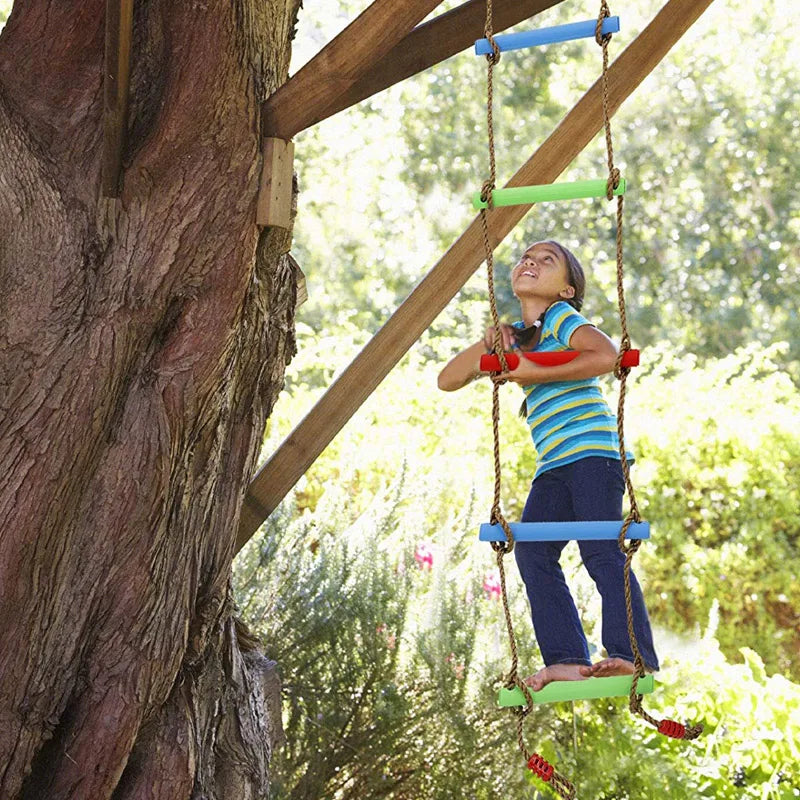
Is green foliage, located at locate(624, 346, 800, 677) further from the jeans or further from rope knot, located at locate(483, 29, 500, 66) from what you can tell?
rope knot, located at locate(483, 29, 500, 66)

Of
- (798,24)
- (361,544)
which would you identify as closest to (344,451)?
(361,544)

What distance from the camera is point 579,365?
2629 millimetres

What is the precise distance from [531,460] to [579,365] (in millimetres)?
3948

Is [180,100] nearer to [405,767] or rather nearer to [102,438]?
[102,438]

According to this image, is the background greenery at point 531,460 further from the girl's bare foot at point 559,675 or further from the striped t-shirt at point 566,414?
the striped t-shirt at point 566,414

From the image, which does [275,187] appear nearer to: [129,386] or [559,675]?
[129,386]

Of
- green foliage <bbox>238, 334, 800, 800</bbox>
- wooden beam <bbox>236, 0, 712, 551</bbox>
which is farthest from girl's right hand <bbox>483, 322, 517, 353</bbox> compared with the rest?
green foliage <bbox>238, 334, 800, 800</bbox>

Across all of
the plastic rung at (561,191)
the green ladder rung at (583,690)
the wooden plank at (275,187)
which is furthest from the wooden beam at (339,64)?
the green ladder rung at (583,690)

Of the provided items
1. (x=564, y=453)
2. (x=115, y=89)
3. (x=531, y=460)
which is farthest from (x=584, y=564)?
(x=531, y=460)

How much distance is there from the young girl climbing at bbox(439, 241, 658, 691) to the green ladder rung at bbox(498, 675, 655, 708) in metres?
0.13

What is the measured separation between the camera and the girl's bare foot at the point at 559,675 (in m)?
2.47

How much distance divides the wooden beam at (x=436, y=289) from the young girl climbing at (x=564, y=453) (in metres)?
0.14

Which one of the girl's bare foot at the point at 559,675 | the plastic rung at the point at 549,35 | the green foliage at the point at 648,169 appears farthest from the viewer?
the green foliage at the point at 648,169

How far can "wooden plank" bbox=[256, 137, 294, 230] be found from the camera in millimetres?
2498
